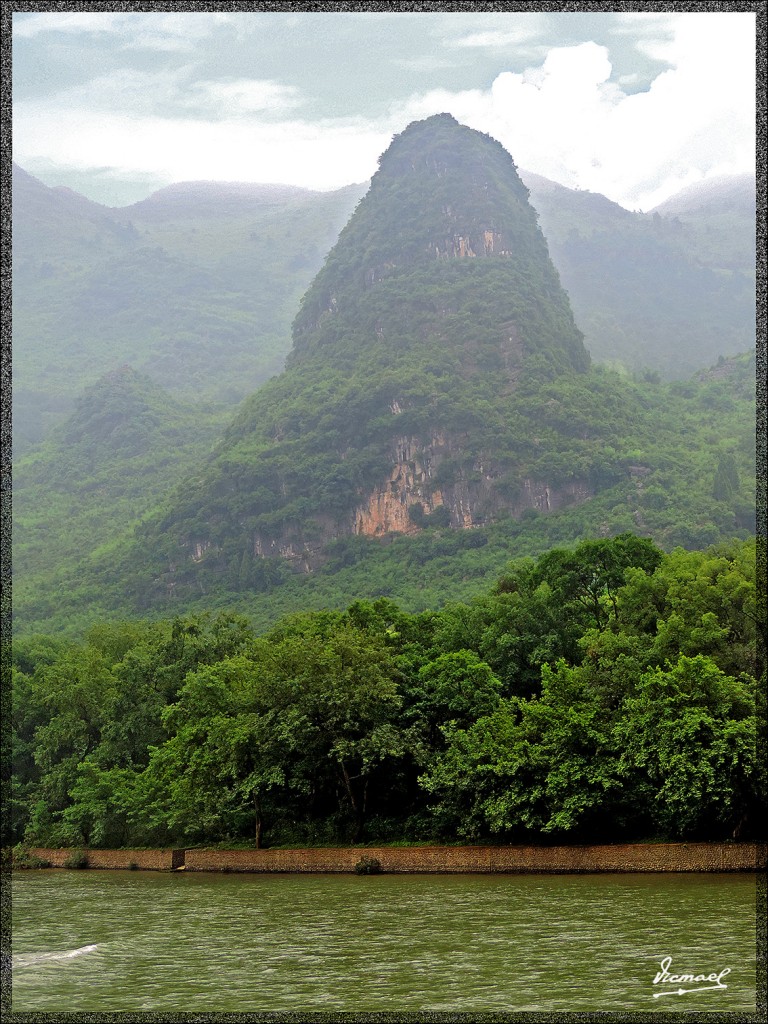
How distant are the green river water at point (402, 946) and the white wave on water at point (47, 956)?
7cm

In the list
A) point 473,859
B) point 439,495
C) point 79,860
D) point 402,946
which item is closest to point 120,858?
point 79,860

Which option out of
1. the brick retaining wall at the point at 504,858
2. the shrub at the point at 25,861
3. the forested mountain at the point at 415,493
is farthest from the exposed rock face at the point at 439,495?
the brick retaining wall at the point at 504,858

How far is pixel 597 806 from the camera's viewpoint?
40250 mm

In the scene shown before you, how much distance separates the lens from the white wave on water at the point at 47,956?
2528 cm

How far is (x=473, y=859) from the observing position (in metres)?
41.8

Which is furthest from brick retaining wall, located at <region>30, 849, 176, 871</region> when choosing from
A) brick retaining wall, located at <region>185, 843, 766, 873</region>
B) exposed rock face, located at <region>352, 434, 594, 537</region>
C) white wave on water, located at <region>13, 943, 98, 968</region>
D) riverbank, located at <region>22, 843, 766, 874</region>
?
exposed rock face, located at <region>352, 434, 594, 537</region>

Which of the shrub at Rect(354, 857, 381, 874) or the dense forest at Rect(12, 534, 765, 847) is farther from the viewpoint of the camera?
the shrub at Rect(354, 857, 381, 874)

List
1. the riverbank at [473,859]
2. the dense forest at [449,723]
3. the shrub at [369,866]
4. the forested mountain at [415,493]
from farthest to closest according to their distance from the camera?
1. the forested mountain at [415,493]
2. the shrub at [369,866]
3. the dense forest at [449,723]
4. the riverbank at [473,859]

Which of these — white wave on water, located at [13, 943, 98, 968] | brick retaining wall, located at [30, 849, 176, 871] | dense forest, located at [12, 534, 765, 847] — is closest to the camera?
white wave on water, located at [13, 943, 98, 968]

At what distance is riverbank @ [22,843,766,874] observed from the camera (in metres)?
36.3

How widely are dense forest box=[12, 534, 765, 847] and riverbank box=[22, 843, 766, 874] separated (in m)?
1.12

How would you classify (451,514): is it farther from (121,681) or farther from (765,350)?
(765,350)
